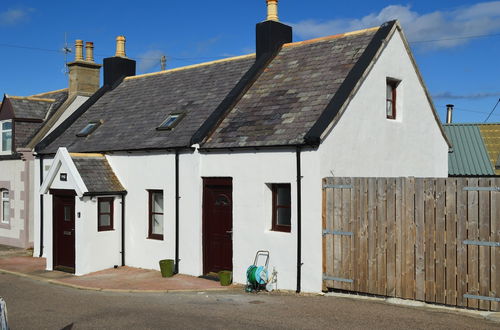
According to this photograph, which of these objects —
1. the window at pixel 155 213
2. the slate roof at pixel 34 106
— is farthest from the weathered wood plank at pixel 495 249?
the slate roof at pixel 34 106

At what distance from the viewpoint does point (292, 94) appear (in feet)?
47.6

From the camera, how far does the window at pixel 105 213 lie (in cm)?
1630

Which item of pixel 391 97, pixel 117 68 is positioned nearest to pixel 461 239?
pixel 391 97

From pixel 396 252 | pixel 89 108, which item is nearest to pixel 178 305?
pixel 396 252

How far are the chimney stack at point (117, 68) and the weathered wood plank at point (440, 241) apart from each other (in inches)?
617

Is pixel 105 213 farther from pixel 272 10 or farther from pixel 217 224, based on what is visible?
pixel 272 10

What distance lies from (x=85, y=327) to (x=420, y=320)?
5.91 m

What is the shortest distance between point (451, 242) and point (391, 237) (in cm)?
125

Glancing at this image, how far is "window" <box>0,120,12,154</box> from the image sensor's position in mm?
22625

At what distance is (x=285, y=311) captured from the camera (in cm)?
1062

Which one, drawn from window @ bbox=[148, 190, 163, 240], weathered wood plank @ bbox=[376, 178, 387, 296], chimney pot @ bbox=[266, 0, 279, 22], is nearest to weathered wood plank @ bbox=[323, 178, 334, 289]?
weathered wood plank @ bbox=[376, 178, 387, 296]

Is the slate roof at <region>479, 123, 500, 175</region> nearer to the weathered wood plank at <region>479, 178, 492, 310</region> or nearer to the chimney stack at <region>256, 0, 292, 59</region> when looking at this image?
the chimney stack at <region>256, 0, 292, 59</region>

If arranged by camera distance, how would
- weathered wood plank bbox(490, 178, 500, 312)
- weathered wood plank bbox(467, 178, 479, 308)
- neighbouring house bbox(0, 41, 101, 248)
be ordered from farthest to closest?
neighbouring house bbox(0, 41, 101, 248) → weathered wood plank bbox(467, 178, 479, 308) → weathered wood plank bbox(490, 178, 500, 312)

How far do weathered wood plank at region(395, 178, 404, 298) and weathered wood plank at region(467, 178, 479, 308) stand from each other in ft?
4.42
